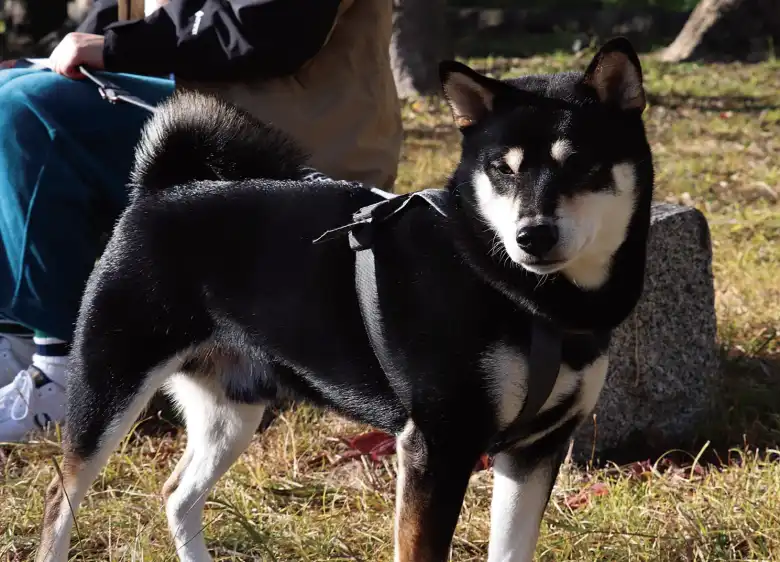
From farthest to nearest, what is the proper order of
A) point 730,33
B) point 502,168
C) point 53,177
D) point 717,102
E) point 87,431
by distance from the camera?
point 730,33 → point 717,102 → point 53,177 → point 87,431 → point 502,168

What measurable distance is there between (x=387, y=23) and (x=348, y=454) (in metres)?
1.32

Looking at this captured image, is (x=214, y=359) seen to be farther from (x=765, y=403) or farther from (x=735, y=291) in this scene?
(x=735, y=291)

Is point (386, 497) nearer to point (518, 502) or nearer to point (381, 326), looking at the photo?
point (518, 502)

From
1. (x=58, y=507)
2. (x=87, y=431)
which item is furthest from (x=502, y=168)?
(x=58, y=507)

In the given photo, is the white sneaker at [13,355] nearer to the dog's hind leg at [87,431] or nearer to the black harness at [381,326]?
the dog's hind leg at [87,431]

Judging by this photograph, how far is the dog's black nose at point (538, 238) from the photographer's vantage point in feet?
6.01

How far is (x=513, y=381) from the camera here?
6.32 ft

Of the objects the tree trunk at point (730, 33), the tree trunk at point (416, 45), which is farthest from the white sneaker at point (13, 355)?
the tree trunk at point (730, 33)

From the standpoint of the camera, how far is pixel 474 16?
13.2 metres

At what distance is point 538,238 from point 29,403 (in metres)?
1.93

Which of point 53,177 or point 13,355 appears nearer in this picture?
point 53,177

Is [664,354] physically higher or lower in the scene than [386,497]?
higher

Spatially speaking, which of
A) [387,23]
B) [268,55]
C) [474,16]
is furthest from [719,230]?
[474,16]

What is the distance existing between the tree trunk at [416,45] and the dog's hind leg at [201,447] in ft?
22.7
